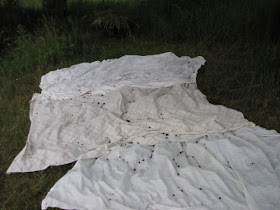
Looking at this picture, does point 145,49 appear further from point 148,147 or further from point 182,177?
point 182,177

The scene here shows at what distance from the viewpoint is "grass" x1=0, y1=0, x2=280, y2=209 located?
3441mm

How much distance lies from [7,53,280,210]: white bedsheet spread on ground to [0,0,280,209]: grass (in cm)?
27

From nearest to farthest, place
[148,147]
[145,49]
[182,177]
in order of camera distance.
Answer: [182,177], [148,147], [145,49]

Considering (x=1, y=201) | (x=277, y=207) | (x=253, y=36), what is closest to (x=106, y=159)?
(x=1, y=201)

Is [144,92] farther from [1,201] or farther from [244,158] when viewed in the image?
[1,201]

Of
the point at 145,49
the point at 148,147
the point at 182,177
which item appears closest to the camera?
the point at 182,177

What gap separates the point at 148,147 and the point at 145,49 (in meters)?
3.03

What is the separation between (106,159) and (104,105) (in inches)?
40.0

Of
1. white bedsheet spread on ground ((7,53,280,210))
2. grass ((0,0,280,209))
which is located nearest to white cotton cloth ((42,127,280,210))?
white bedsheet spread on ground ((7,53,280,210))

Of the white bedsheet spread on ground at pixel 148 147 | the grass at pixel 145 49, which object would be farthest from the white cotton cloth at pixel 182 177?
the grass at pixel 145 49

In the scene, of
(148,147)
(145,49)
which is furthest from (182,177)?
(145,49)

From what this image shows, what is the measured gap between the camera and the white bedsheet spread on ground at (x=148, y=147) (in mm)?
2398

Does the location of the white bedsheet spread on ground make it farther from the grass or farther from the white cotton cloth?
the grass

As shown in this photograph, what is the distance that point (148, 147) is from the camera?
3008 millimetres
